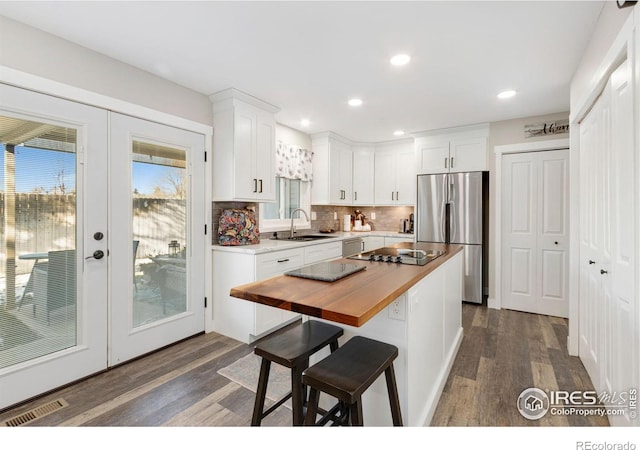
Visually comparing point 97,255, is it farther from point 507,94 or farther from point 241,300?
point 507,94

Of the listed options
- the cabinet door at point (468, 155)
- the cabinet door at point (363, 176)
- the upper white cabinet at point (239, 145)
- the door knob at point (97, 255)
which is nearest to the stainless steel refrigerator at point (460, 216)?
the cabinet door at point (468, 155)

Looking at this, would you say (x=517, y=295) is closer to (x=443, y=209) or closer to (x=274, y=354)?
(x=443, y=209)

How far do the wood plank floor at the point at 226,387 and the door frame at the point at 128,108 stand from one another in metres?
0.71

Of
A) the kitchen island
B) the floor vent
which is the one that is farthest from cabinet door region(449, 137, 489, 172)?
the floor vent

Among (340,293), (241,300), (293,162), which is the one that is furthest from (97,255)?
(293,162)

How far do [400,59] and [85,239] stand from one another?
8.91ft

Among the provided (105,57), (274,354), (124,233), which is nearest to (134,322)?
(124,233)

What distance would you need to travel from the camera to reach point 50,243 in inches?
82.5

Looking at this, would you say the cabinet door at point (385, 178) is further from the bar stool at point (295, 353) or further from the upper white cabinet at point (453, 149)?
the bar stool at point (295, 353)

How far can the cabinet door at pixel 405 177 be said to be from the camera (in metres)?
4.82

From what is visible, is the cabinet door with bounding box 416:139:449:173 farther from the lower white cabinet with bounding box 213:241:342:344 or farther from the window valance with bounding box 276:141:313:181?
the lower white cabinet with bounding box 213:241:342:344

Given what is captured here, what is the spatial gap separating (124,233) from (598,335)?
138 inches

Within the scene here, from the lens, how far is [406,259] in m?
2.09

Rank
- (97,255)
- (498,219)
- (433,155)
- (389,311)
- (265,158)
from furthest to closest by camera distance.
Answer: (433,155)
(498,219)
(265,158)
(97,255)
(389,311)
